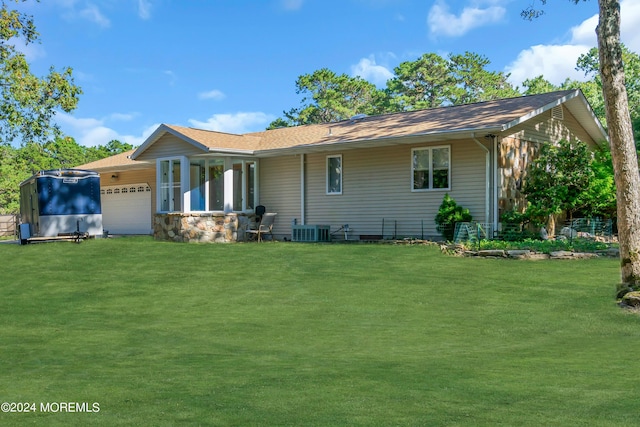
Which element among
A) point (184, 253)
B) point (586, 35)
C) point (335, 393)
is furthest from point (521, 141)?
point (586, 35)

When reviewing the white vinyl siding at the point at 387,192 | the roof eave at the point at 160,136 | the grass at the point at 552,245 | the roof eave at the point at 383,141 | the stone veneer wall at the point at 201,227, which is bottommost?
the grass at the point at 552,245

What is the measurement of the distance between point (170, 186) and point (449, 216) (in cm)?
1060

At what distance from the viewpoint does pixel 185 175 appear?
22.5 m

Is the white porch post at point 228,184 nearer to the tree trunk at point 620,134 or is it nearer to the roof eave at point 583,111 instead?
the roof eave at point 583,111

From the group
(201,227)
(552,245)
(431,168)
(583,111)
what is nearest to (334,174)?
(431,168)

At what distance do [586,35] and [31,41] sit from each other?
4141 cm

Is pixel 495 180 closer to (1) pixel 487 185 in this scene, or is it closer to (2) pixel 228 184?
(1) pixel 487 185

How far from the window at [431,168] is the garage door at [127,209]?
14.4 m

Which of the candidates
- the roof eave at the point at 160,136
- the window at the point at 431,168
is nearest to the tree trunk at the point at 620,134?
the window at the point at 431,168

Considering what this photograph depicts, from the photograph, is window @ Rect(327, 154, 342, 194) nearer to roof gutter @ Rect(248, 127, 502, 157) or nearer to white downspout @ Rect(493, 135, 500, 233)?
roof gutter @ Rect(248, 127, 502, 157)

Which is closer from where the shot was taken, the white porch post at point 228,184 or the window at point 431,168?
the window at point 431,168

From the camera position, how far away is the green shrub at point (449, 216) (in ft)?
59.0

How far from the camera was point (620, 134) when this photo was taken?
1067 cm

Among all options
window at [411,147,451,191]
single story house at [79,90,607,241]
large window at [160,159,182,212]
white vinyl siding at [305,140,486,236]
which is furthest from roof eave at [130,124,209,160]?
window at [411,147,451,191]
